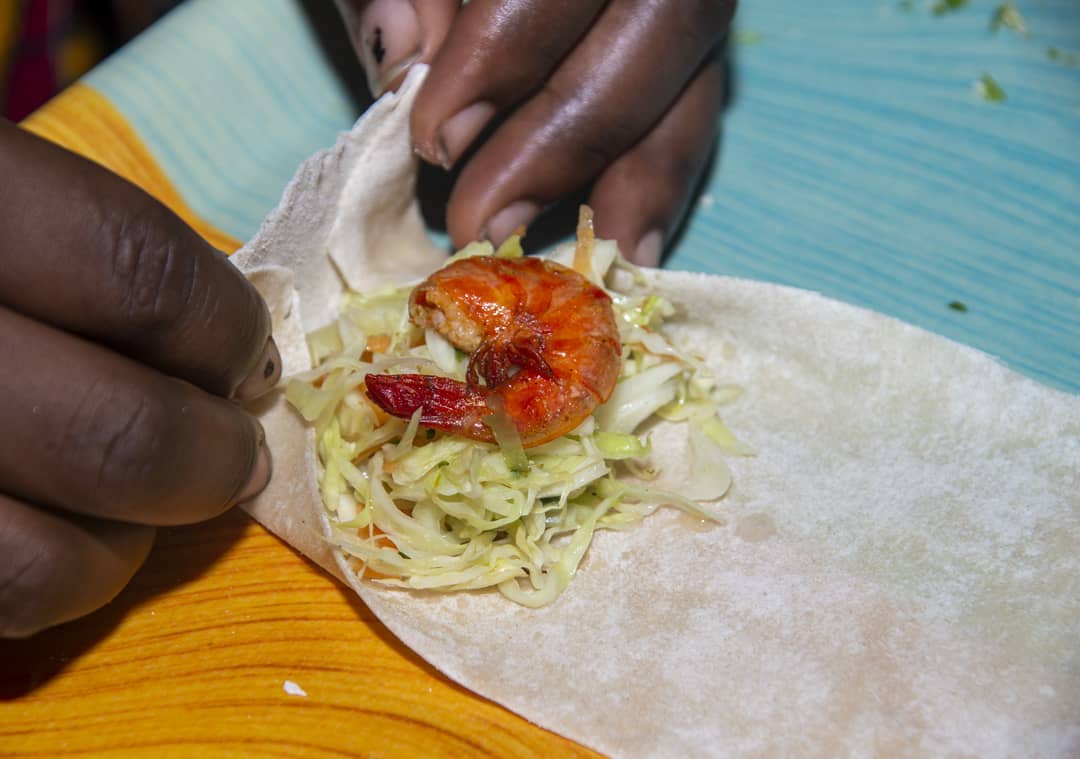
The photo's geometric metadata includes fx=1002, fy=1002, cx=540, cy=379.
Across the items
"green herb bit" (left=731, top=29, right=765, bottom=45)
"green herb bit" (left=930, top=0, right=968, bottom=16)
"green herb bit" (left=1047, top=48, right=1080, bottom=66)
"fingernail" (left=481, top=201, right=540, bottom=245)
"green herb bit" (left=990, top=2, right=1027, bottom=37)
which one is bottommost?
"green herb bit" (left=1047, top=48, right=1080, bottom=66)

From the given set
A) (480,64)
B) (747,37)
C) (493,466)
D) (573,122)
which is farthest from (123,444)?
(747,37)

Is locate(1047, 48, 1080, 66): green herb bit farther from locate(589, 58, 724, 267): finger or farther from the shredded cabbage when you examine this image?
the shredded cabbage

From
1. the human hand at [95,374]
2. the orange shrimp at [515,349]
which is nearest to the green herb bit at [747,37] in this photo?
the orange shrimp at [515,349]

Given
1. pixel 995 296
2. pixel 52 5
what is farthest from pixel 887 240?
pixel 52 5

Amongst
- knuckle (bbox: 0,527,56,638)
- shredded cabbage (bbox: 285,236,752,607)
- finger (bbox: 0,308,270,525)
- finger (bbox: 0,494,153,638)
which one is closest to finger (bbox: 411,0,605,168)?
shredded cabbage (bbox: 285,236,752,607)

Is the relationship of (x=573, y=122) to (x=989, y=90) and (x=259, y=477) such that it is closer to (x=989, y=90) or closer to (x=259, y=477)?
(x=259, y=477)
